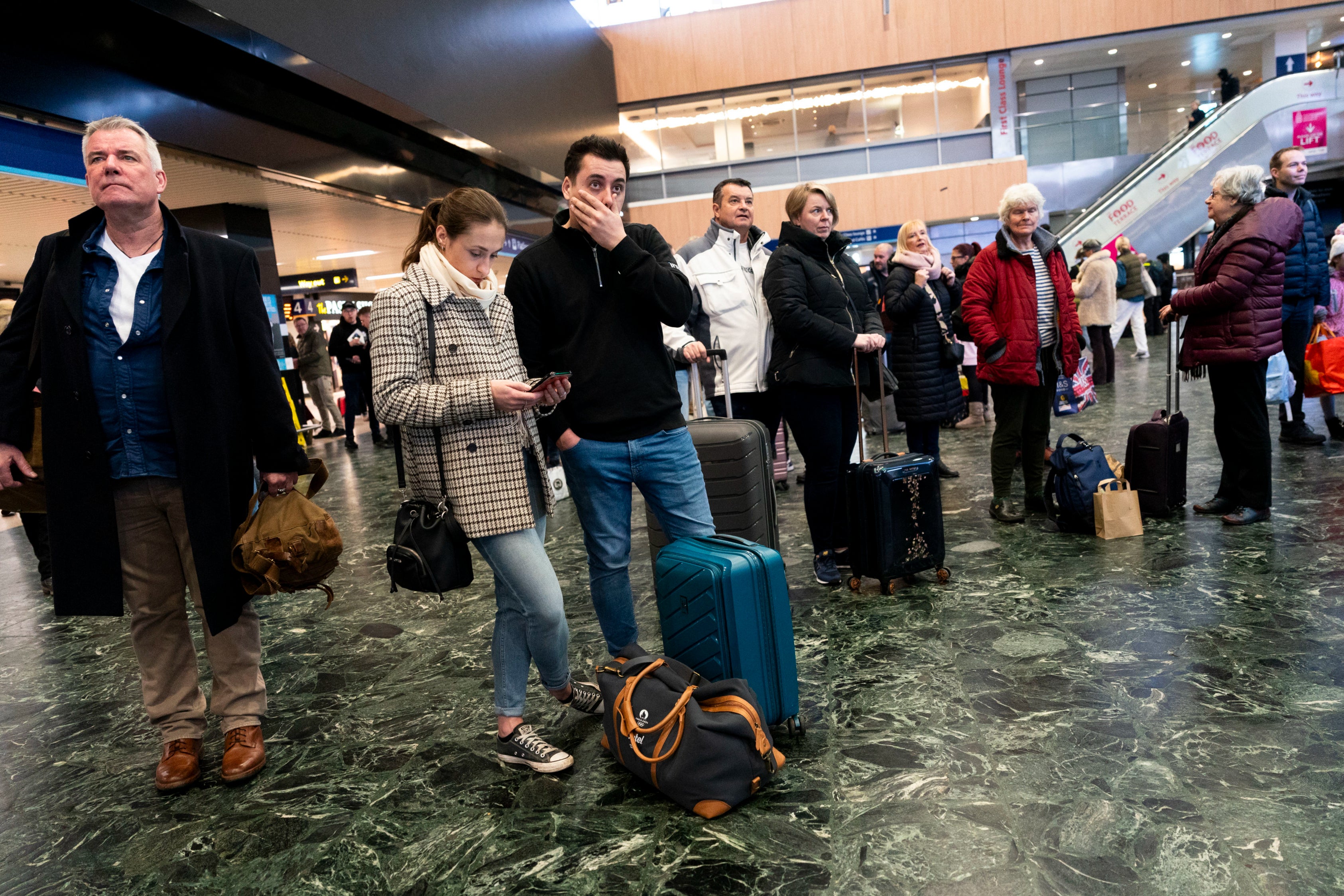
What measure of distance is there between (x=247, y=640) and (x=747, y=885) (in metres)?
1.72

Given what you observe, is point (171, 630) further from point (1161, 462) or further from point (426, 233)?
point (1161, 462)

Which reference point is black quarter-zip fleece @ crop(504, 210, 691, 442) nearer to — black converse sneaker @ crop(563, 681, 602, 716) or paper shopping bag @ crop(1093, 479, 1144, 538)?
black converse sneaker @ crop(563, 681, 602, 716)

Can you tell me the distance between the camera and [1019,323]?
4.39 meters

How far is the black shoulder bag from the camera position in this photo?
222 centimetres

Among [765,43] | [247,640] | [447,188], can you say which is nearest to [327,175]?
[447,188]

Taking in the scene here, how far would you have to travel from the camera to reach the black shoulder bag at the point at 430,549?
87.6 inches

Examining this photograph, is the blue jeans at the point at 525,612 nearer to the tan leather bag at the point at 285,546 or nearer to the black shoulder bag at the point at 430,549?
the black shoulder bag at the point at 430,549

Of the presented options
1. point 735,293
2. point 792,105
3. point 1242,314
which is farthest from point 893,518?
point 792,105

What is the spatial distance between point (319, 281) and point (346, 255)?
11.6 feet

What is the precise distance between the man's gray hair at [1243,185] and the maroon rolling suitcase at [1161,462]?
67 cm

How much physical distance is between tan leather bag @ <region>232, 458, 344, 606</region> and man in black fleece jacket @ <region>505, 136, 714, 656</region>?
73 centimetres

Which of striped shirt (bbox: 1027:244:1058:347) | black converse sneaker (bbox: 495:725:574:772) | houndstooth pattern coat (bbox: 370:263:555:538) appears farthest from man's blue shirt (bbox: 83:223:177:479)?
striped shirt (bbox: 1027:244:1058:347)

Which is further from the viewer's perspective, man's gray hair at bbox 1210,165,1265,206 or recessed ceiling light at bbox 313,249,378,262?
recessed ceiling light at bbox 313,249,378,262

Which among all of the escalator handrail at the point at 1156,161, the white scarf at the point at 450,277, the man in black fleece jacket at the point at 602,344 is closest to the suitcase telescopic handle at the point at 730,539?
the man in black fleece jacket at the point at 602,344
